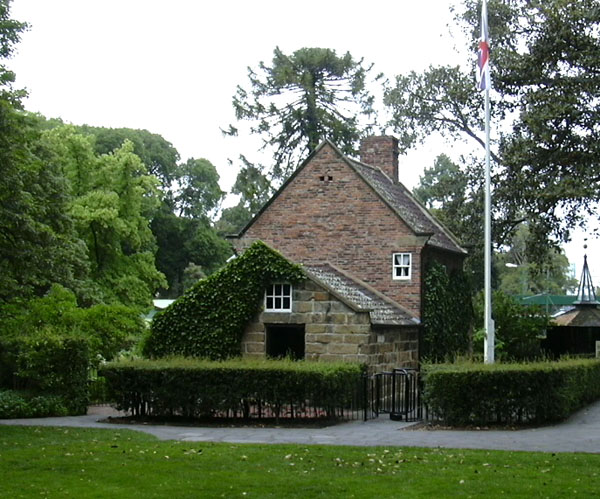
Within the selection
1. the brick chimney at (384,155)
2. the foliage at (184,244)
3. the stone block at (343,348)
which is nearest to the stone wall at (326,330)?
the stone block at (343,348)

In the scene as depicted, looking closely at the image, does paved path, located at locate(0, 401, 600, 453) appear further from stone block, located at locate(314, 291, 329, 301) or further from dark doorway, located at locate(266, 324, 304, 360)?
dark doorway, located at locate(266, 324, 304, 360)

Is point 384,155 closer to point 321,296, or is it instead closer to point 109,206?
point 321,296

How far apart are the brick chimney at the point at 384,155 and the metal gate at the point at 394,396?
12.1m

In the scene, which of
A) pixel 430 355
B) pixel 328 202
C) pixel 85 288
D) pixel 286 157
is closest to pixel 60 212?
pixel 85 288

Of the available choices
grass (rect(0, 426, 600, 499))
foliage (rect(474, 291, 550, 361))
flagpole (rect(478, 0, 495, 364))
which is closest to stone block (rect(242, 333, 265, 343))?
flagpole (rect(478, 0, 495, 364))

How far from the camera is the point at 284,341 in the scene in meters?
29.5

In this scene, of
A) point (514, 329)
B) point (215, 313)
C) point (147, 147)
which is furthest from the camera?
point (147, 147)

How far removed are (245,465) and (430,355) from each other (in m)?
18.1

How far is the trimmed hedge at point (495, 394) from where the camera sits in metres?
19.9

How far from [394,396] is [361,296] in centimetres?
706

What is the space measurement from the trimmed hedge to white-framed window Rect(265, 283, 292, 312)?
7009 mm

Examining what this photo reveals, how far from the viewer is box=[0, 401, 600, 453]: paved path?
54.5ft

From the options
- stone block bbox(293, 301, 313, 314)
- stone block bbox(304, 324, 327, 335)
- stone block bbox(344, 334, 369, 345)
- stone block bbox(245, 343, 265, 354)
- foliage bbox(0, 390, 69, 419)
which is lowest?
foliage bbox(0, 390, 69, 419)

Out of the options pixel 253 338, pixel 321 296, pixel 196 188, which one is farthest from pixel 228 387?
pixel 196 188
